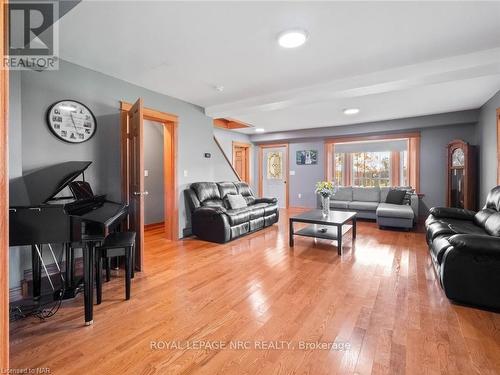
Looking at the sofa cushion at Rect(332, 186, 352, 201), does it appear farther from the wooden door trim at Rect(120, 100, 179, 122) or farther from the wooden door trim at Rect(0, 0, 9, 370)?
the wooden door trim at Rect(0, 0, 9, 370)

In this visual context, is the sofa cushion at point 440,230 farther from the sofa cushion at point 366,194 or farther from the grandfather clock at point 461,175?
the sofa cushion at point 366,194

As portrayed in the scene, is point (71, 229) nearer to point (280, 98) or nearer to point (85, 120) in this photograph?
point (85, 120)

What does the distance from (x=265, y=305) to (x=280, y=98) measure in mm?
3014

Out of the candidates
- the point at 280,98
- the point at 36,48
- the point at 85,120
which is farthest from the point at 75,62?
the point at 280,98

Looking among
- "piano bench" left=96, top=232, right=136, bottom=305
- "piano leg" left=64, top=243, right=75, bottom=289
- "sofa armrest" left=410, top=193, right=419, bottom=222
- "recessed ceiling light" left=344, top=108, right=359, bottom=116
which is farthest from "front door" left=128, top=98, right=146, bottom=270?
"sofa armrest" left=410, top=193, right=419, bottom=222

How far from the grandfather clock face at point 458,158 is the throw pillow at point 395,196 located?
105cm

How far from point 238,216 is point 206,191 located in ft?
2.77

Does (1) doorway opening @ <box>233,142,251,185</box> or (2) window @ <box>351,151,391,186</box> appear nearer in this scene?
(2) window @ <box>351,151,391,186</box>

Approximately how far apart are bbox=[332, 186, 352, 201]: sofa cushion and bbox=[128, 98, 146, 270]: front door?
4.89 metres

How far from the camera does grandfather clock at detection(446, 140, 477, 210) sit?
177 inches

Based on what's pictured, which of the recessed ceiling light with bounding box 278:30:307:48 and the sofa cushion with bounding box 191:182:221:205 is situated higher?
the recessed ceiling light with bounding box 278:30:307:48

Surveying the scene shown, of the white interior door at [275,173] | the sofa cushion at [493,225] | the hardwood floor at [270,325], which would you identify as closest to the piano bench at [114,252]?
the hardwood floor at [270,325]

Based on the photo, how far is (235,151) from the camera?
772 centimetres

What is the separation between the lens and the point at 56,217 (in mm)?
1759
